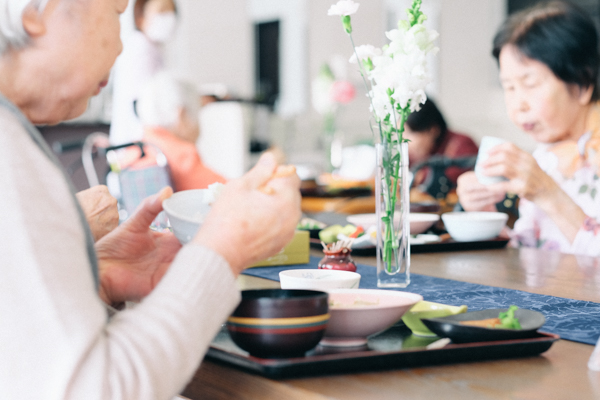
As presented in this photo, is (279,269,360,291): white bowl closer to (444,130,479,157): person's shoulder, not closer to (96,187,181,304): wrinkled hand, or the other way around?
(96,187,181,304): wrinkled hand

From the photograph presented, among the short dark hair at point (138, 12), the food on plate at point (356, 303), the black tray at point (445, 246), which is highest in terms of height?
the short dark hair at point (138, 12)

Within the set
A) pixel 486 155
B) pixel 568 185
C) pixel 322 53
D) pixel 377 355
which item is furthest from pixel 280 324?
pixel 322 53

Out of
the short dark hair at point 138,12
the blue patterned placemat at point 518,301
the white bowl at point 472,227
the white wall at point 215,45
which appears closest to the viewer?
the blue patterned placemat at point 518,301

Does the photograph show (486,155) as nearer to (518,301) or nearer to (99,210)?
(518,301)

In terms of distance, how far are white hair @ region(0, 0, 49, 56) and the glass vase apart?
2.07 feet

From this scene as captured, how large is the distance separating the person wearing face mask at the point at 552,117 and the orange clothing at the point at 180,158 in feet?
5.73

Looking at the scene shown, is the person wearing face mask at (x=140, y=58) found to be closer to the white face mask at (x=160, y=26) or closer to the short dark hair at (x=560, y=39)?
the white face mask at (x=160, y=26)

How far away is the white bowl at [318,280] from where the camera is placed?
91 centimetres

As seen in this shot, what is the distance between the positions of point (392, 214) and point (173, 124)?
98.4 inches

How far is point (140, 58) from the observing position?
3.70 meters

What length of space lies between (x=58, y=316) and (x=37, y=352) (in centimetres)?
3

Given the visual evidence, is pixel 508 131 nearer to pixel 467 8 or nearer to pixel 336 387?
pixel 467 8

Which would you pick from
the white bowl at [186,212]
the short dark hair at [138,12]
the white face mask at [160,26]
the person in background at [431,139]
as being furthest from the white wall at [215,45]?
the white bowl at [186,212]

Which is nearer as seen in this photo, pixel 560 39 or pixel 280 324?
pixel 280 324
